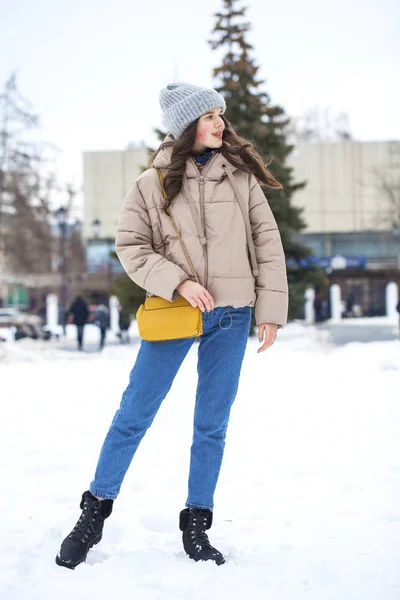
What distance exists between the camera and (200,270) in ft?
9.73

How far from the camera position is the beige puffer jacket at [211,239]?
296cm

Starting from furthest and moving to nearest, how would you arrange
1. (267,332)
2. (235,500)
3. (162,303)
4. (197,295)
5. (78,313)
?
(78,313) < (235,500) < (267,332) < (162,303) < (197,295)

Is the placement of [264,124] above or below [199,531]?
above

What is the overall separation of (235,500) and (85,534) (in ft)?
4.04

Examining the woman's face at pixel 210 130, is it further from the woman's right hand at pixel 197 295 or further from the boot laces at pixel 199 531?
the boot laces at pixel 199 531

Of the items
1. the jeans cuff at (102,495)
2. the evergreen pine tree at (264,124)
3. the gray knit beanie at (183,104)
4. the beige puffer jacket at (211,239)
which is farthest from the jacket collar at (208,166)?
the evergreen pine tree at (264,124)

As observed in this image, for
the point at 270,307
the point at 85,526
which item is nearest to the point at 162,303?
the point at 270,307

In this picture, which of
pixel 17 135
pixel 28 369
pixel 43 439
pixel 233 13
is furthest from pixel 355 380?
pixel 17 135

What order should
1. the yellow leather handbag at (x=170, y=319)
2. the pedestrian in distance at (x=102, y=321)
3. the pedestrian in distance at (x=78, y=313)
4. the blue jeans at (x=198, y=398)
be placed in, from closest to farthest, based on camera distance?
the yellow leather handbag at (x=170, y=319) < the blue jeans at (x=198, y=398) < the pedestrian in distance at (x=78, y=313) < the pedestrian in distance at (x=102, y=321)

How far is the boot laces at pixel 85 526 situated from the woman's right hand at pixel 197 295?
92 centimetres

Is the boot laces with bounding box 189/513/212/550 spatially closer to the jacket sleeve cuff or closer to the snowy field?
the snowy field

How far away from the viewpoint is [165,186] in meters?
2.98

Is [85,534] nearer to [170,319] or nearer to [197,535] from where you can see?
[197,535]

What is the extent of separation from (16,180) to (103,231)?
26.2m
